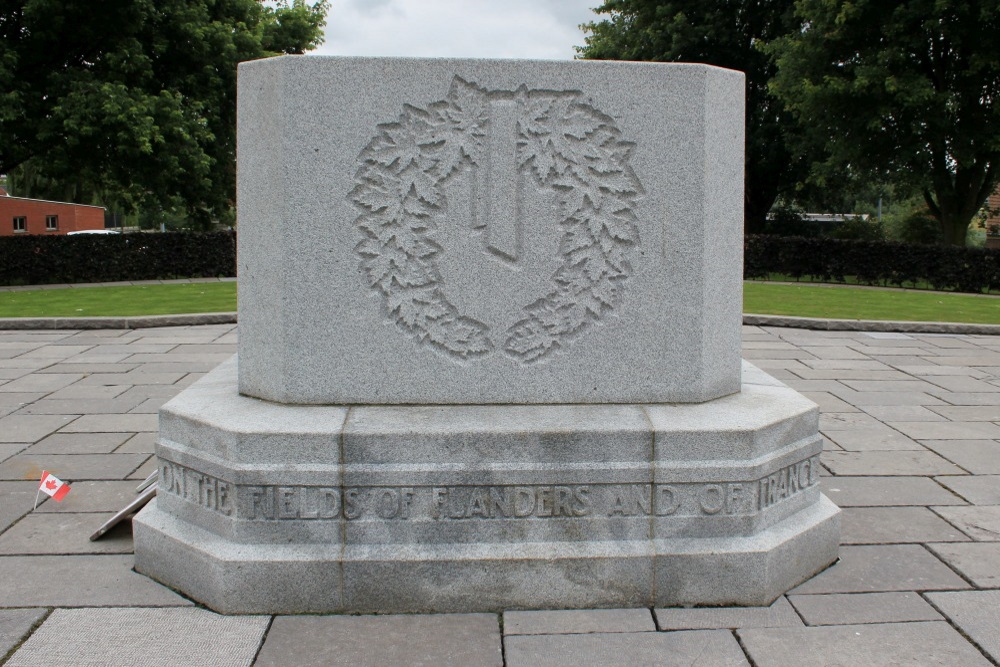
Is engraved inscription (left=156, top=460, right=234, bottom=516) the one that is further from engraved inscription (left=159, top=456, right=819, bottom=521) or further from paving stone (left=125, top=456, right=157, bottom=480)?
paving stone (left=125, top=456, right=157, bottom=480)

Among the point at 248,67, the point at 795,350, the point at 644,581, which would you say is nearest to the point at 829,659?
the point at 644,581

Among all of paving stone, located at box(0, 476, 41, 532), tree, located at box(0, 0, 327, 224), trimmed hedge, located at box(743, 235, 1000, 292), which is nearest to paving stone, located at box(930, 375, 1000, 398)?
paving stone, located at box(0, 476, 41, 532)

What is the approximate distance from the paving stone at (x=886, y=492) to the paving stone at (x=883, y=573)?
0.66 meters

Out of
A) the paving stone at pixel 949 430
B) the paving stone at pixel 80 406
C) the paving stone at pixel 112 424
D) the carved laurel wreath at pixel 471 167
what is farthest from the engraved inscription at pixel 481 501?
the paving stone at pixel 80 406

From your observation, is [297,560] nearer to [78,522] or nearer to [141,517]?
[141,517]

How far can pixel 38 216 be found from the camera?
36719mm

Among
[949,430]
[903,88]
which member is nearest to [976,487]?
[949,430]

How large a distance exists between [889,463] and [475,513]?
3140mm

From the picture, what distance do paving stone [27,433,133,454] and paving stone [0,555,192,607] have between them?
5.71 ft

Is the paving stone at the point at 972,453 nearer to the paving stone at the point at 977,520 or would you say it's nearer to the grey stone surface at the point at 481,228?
the paving stone at the point at 977,520

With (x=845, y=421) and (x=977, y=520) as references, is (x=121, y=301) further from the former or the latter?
(x=977, y=520)

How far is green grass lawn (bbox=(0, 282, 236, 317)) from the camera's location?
12.0 metres

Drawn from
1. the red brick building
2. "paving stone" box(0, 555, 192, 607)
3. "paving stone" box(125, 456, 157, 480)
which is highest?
the red brick building

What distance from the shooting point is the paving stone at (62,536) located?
12.8ft
